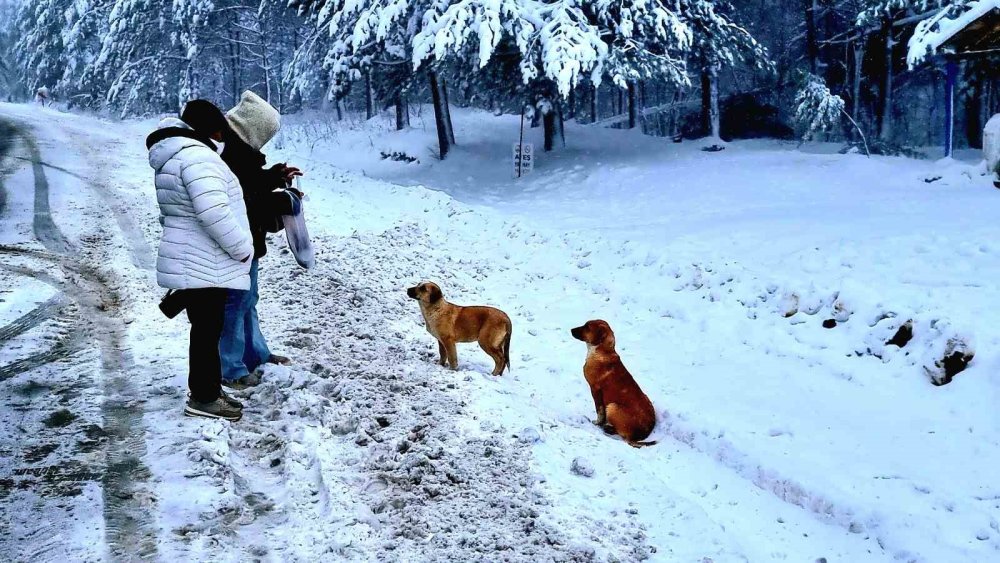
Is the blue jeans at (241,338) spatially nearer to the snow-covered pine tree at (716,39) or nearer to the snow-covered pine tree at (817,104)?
the snow-covered pine tree at (716,39)

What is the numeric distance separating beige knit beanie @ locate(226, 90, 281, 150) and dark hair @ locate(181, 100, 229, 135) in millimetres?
303

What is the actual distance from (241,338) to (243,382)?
38 centimetres

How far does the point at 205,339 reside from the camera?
4.32 metres

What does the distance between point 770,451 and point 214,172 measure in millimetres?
4265

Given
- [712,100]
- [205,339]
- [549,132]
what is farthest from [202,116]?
[712,100]

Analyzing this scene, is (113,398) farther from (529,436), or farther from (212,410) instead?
(529,436)

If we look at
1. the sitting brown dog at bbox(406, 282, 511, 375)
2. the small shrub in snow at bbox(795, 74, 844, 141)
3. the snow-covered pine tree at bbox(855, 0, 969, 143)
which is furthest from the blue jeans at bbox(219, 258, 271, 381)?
the snow-covered pine tree at bbox(855, 0, 969, 143)

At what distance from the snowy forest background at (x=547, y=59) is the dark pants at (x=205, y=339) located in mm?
10551

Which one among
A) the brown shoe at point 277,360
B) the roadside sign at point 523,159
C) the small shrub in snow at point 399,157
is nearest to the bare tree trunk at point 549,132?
the roadside sign at point 523,159

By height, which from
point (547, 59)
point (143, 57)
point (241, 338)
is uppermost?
point (143, 57)

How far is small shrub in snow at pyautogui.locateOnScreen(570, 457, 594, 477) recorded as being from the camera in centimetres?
438

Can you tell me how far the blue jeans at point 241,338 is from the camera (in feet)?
15.6

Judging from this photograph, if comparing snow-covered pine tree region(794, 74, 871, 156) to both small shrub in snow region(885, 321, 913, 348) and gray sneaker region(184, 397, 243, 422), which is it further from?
gray sneaker region(184, 397, 243, 422)

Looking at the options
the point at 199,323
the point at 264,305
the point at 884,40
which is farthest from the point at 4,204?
the point at 884,40
